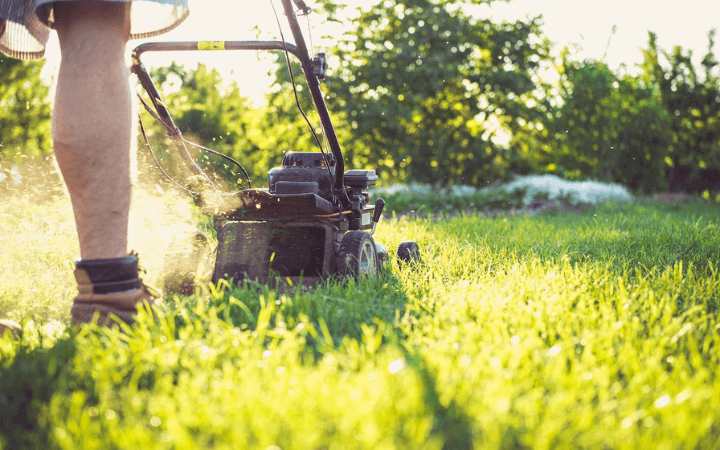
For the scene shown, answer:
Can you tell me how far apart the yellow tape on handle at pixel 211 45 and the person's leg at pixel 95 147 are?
1.90 ft

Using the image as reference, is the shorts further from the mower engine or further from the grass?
the grass

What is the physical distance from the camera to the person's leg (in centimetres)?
154

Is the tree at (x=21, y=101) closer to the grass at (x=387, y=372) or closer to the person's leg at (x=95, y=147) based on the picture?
the person's leg at (x=95, y=147)

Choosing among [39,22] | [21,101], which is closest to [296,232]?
[39,22]

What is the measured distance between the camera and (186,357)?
1298 mm

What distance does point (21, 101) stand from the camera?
9.76 metres

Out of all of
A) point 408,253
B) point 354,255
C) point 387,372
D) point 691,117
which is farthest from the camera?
point 691,117

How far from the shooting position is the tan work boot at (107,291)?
155 centimetres

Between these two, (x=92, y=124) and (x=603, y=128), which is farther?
(x=603, y=128)

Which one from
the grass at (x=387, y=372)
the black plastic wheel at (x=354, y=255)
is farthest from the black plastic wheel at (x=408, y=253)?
the grass at (x=387, y=372)

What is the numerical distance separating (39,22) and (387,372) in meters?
1.61

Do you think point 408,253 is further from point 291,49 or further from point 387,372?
point 387,372

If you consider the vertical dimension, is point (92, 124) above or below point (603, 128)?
below

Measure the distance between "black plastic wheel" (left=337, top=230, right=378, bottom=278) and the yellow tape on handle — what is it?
2.86 feet
